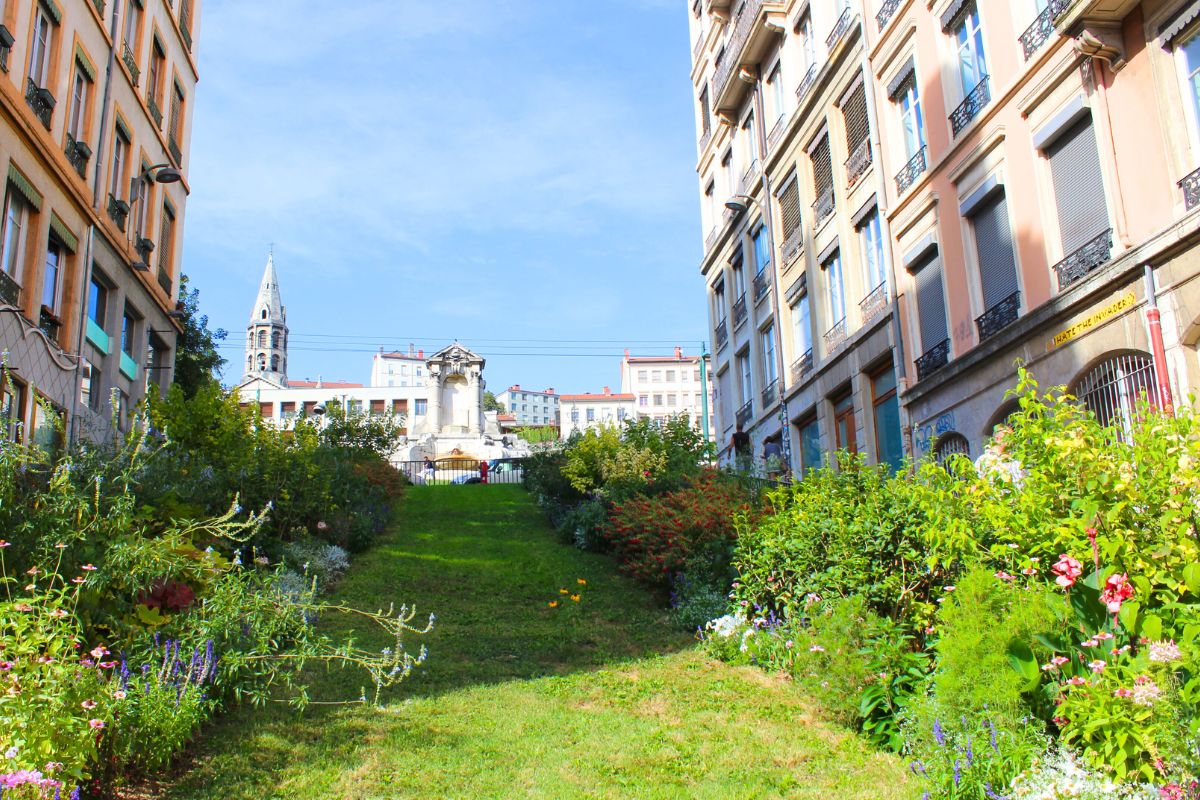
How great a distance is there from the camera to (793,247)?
984 inches

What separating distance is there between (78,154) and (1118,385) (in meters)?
17.8

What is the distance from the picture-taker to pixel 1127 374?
1245 centimetres

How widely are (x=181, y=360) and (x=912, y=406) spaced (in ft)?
90.3

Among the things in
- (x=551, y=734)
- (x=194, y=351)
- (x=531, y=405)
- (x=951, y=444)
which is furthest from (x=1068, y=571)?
(x=531, y=405)

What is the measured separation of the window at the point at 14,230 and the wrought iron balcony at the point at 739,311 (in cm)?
1913

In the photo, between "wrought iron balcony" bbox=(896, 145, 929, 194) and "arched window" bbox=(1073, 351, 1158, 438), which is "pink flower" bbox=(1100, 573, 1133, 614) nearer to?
"arched window" bbox=(1073, 351, 1158, 438)

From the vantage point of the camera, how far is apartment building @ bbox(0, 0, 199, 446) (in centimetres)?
1545

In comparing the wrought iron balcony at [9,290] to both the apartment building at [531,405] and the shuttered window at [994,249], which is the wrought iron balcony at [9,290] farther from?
the apartment building at [531,405]

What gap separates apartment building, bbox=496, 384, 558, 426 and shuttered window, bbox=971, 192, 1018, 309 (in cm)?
13354

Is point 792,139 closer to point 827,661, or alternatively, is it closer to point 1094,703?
point 827,661

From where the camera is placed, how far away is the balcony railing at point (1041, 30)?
44.6 ft

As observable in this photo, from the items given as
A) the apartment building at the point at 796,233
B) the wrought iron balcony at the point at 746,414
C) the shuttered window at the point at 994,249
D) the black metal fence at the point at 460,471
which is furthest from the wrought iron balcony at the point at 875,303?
the black metal fence at the point at 460,471

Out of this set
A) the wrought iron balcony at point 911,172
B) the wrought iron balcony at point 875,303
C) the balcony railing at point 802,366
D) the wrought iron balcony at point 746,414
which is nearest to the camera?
the wrought iron balcony at point 911,172

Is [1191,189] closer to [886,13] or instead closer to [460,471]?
[886,13]
